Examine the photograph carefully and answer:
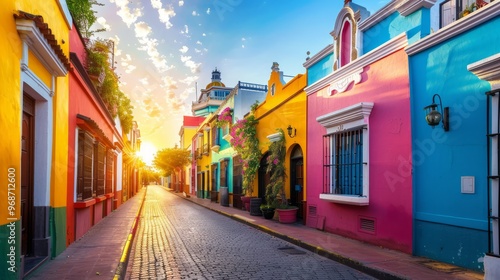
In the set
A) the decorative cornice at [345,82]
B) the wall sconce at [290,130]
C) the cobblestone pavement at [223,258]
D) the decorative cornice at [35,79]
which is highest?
the decorative cornice at [345,82]

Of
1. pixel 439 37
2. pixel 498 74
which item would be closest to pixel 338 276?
pixel 498 74

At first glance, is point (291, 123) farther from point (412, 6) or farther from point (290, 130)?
point (412, 6)

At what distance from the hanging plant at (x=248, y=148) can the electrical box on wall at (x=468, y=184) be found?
10.1m

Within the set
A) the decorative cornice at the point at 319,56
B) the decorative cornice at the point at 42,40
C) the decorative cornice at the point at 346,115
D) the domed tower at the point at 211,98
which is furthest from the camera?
the domed tower at the point at 211,98

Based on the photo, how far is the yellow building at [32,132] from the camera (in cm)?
442

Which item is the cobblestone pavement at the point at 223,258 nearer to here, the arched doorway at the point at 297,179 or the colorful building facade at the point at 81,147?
the colorful building facade at the point at 81,147

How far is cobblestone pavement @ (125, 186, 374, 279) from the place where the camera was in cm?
627

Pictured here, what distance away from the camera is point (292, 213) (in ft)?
41.0

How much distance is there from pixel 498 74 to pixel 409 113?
2.26m

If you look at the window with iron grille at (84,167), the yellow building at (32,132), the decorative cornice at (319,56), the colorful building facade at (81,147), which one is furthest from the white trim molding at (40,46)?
the decorative cornice at (319,56)

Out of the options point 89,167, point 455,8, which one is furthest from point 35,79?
point 455,8

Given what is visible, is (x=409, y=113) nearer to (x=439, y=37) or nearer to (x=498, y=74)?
(x=439, y=37)

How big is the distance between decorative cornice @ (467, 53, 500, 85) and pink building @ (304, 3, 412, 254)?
79.4 inches

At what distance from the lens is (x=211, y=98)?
5503cm
